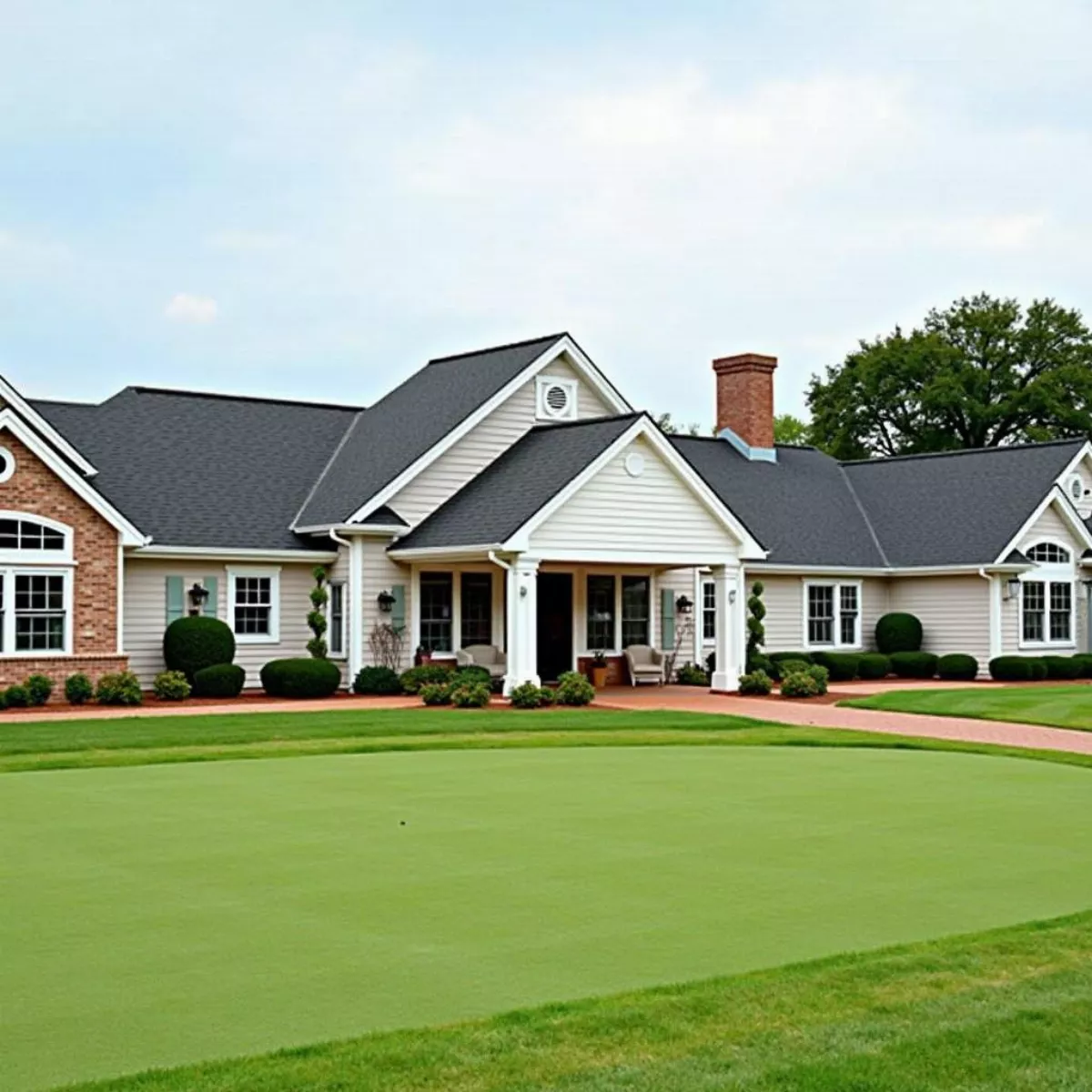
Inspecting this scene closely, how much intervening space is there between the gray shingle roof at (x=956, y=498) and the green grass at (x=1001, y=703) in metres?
6.58

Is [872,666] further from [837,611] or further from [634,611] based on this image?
[634,611]

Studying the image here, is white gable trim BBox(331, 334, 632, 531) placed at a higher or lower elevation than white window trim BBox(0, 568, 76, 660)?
higher

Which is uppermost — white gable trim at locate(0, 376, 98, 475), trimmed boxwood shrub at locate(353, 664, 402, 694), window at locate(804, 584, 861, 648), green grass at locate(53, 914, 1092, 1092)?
white gable trim at locate(0, 376, 98, 475)

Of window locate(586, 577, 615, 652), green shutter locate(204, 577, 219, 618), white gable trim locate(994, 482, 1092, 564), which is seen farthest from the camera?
white gable trim locate(994, 482, 1092, 564)

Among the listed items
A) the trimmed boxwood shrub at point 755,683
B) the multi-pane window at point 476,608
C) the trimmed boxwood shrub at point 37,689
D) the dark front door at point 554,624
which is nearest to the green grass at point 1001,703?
the trimmed boxwood shrub at point 755,683

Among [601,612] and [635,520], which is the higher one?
[635,520]

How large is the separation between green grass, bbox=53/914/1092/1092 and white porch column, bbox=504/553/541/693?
2059cm

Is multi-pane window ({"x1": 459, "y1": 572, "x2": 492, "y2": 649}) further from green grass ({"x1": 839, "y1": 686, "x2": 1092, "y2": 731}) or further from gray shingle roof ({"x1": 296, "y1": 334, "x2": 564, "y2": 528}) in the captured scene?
green grass ({"x1": 839, "y1": 686, "x2": 1092, "y2": 731})

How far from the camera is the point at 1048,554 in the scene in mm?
39594

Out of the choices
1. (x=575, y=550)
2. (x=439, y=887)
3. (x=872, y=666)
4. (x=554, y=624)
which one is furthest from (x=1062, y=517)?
(x=439, y=887)

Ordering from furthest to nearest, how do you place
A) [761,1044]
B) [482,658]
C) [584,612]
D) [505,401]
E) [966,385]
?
[966,385]
[584,612]
[505,401]
[482,658]
[761,1044]

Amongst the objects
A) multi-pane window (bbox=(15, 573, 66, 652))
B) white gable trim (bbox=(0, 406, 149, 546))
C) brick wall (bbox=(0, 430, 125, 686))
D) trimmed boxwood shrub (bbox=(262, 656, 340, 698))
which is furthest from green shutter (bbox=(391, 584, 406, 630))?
multi-pane window (bbox=(15, 573, 66, 652))

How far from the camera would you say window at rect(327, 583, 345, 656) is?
1196 inches

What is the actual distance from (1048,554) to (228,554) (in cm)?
2080
